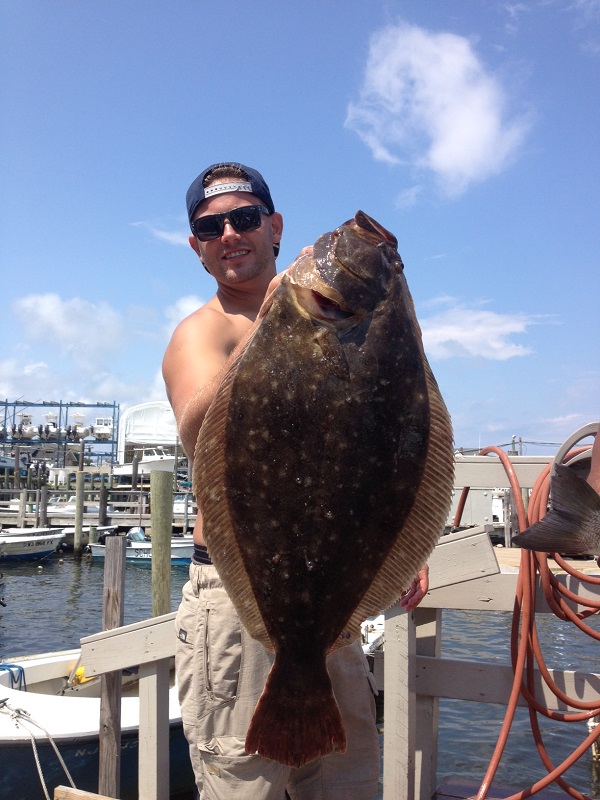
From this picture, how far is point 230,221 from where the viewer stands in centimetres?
278

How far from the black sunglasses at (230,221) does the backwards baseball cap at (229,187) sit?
0.29 feet

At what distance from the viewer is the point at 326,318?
6.27ft

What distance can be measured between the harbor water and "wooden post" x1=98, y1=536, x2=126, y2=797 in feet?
9.45

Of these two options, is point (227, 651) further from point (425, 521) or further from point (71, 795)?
point (71, 795)

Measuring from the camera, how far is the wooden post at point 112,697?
5109 mm

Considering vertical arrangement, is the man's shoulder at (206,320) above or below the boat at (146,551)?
above

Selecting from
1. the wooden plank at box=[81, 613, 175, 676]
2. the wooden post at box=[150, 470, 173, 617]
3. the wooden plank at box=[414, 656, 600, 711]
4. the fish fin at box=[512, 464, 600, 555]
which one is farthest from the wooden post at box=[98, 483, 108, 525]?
the fish fin at box=[512, 464, 600, 555]

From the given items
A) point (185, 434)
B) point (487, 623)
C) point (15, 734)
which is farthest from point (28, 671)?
point (487, 623)

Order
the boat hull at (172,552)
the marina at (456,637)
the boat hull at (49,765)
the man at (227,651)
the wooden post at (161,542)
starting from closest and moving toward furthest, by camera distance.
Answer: the man at (227,651)
the marina at (456,637)
the boat hull at (49,765)
the wooden post at (161,542)
the boat hull at (172,552)

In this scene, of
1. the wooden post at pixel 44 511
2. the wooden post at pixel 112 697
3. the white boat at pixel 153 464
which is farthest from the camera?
the white boat at pixel 153 464

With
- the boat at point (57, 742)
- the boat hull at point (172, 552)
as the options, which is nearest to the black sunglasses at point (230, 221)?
the boat at point (57, 742)

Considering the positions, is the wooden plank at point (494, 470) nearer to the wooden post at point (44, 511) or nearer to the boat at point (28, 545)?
the boat at point (28, 545)

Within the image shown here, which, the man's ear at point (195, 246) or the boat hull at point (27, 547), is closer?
the man's ear at point (195, 246)

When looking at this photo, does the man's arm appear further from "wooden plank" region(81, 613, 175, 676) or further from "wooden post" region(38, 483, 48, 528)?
"wooden post" region(38, 483, 48, 528)
